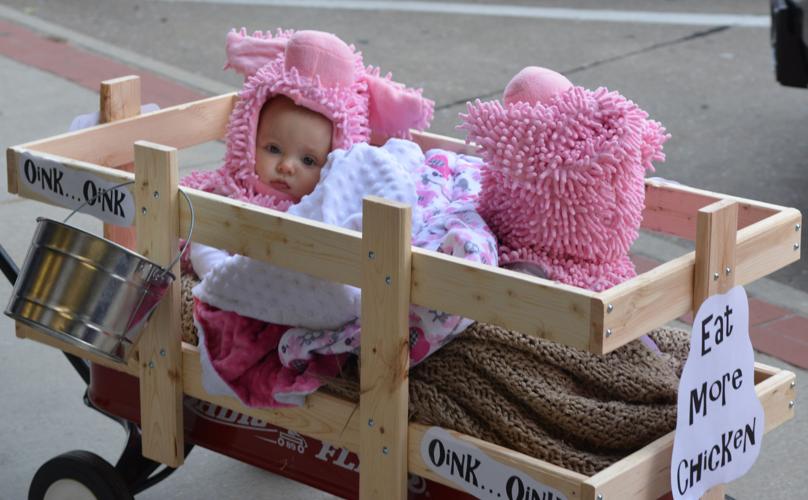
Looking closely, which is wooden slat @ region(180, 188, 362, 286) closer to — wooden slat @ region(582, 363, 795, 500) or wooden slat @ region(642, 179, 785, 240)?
wooden slat @ region(582, 363, 795, 500)

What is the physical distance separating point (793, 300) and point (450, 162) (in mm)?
1996

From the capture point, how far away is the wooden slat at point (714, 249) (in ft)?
7.40

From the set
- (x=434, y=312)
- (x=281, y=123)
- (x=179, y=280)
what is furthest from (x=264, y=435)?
(x=281, y=123)

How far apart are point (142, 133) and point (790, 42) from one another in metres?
3.19

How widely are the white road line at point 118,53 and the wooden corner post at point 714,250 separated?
4.53 meters

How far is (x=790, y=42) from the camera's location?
541 cm

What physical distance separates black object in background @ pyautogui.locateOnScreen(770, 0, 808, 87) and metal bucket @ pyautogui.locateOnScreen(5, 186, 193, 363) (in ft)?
11.9

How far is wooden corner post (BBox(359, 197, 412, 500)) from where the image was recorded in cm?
228

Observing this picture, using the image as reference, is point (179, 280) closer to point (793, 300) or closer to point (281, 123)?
point (281, 123)

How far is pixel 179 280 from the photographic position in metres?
2.65

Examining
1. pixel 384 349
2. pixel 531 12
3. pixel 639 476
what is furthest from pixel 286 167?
pixel 531 12

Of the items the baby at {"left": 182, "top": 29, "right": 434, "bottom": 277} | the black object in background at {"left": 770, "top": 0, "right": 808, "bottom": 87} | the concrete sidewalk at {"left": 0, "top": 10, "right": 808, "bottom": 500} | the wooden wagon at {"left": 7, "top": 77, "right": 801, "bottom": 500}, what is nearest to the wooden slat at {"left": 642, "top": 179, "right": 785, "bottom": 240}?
the wooden wagon at {"left": 7, "top": 77, "right": 801, "bottom": 500}

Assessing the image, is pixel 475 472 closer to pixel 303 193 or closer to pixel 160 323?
pixel 160 323

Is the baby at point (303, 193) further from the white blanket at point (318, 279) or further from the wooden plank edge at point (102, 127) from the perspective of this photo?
the wooden plank edge at point (102, 127)
